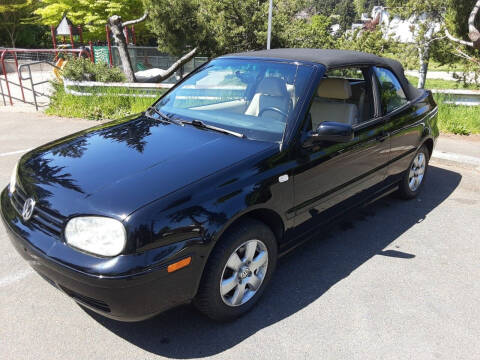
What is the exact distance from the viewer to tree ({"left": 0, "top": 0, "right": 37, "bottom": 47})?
34062mm

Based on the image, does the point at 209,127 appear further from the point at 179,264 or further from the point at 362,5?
the point at 362,5

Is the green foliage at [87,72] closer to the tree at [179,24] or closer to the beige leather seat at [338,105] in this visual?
the tree at [179,24]

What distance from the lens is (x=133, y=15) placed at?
96.8ft

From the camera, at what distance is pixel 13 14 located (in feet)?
116

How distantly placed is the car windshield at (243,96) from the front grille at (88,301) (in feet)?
4.87

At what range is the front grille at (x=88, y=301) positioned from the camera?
7.23ft

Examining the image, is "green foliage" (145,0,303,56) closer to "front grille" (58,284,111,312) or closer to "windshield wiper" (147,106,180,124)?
"windshield wiper" (147,106,180,124)

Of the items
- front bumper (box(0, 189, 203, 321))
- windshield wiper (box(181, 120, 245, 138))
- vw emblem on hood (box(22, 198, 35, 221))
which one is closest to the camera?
front bumper (box(0, 189, 203, 321))

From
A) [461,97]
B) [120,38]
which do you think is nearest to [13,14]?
[120,38]

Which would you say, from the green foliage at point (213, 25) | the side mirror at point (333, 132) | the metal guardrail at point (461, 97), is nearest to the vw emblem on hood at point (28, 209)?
the side mirror at point (333, 132)

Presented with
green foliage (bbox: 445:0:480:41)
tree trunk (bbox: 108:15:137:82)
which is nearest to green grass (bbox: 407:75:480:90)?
green foliage (bbox: 445:0:480:41)

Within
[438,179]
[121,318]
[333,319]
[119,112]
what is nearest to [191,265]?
[121,318]

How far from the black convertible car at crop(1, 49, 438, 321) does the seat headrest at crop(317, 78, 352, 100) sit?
0.5 inches

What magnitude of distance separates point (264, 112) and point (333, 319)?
160 centimetres
